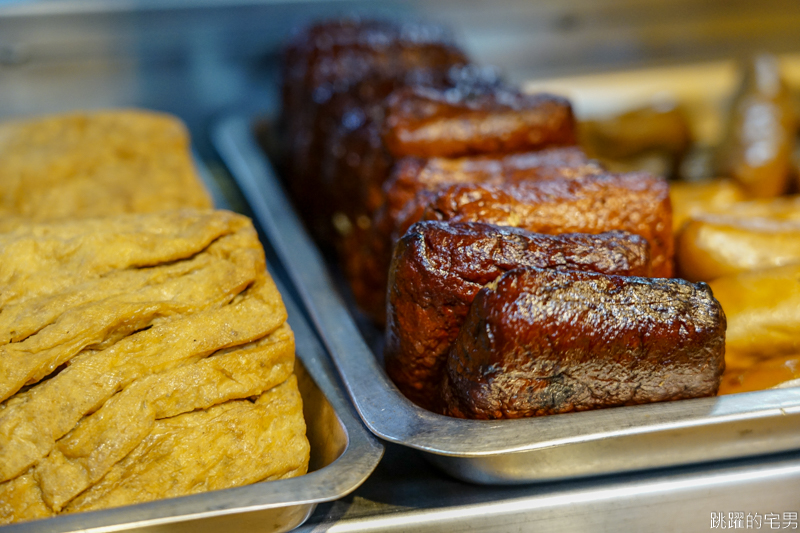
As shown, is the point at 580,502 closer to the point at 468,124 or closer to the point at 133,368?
the point at 133,368

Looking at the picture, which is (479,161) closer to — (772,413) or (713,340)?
(713,340)

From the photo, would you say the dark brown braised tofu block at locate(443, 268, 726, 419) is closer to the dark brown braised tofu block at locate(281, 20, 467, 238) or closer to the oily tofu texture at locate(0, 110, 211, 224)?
the oily tofu texture at locate(0, 110, 211, 224)

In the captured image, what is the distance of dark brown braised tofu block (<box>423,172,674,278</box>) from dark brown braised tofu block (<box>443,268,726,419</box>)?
0.35 metres

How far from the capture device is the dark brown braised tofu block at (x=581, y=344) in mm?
1656

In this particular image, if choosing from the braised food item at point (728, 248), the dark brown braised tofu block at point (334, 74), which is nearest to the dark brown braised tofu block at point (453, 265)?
the braised food item at point (728, 248)

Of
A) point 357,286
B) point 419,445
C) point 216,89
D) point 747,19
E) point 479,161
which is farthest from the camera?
point 747,19

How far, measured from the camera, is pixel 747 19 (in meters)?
4.45

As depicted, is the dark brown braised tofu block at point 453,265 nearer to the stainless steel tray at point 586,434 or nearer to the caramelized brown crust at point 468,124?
the stainless steel tray at point 586,434

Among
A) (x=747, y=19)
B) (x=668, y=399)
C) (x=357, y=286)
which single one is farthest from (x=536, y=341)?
(x=747, y=19)

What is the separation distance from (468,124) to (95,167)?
1.49 metres

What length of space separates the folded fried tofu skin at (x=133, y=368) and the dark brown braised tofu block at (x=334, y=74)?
1.32m

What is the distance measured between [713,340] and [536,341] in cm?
47

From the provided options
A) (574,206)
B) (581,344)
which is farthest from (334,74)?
(581,344)

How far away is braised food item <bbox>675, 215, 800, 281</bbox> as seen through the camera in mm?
2307
